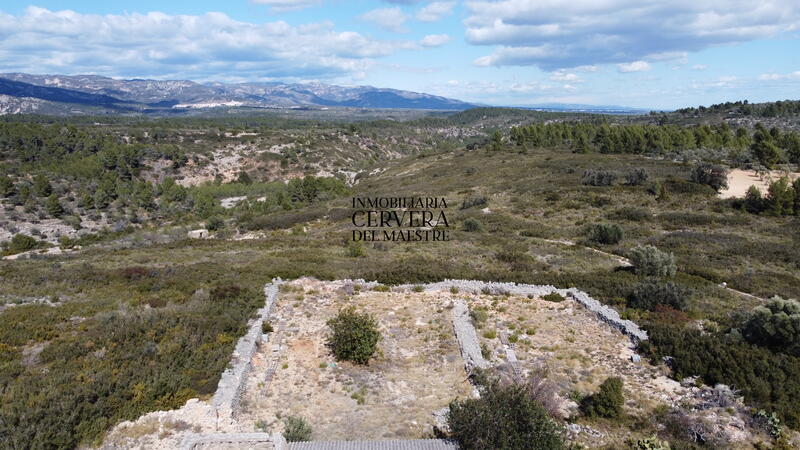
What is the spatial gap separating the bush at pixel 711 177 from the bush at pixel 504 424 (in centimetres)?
4324

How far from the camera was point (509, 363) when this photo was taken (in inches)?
543

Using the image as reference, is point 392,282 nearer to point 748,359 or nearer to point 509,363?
point 509,363

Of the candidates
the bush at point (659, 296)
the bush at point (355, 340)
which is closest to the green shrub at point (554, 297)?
the bush at point (659, 296)

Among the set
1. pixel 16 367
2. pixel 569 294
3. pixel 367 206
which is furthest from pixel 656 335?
pixel 367 206

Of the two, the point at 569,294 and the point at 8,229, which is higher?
the point at 569,294

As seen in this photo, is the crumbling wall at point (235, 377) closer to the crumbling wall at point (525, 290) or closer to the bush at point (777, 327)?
the crumbling wall at point (525, 290)

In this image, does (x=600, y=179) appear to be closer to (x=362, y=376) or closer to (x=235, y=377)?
(x=362, y=376)

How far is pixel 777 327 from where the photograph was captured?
→ 1341cm

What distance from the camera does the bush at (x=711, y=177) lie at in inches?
1650

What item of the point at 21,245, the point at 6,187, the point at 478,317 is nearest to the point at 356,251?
the point at 478,317

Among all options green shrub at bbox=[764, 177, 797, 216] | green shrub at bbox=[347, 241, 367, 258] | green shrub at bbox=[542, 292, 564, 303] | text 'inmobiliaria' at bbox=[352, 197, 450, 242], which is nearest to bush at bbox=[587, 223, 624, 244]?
text 'inmobiliaria' at bbox=[352, 197, 450, 242]

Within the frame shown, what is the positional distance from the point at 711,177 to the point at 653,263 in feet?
95.9

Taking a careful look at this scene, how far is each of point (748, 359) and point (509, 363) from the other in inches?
271

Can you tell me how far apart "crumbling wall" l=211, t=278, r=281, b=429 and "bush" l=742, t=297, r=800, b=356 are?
53.5 ft
